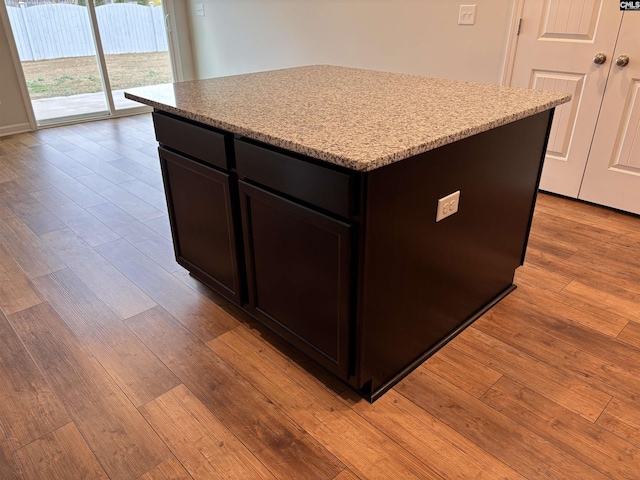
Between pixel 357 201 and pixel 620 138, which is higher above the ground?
pixel 357 201

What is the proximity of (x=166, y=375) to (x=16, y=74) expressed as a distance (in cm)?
445

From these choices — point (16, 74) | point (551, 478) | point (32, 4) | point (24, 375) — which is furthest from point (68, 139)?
point (551, 478)

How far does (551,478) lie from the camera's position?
1402mm

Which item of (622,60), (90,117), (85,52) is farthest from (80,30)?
(622,60)

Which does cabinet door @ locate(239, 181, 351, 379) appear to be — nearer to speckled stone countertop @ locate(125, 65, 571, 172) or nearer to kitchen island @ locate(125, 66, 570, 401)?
kitchen island @ locate(125, 66, 570, 401)

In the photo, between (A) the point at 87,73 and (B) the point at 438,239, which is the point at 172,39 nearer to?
(A) the point at 87,73

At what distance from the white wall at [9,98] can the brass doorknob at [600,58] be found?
5110 millimetres

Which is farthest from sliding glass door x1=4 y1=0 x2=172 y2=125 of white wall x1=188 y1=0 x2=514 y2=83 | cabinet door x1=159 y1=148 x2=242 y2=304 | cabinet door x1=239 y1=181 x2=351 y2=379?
cabinet door x1=239 y1=181 x2=351 y2=379

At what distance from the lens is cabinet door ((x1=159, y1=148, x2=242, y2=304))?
1.85 meters

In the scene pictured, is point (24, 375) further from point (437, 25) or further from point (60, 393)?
point (437, 25)

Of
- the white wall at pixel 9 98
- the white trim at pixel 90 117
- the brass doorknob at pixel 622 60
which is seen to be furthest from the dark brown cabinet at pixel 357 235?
the white trim at pixel 90 117

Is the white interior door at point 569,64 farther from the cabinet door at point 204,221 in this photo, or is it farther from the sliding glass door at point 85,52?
the sliding glass door at point 85,52

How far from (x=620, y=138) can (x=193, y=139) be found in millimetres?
2627

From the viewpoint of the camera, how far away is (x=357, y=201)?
1315mm
